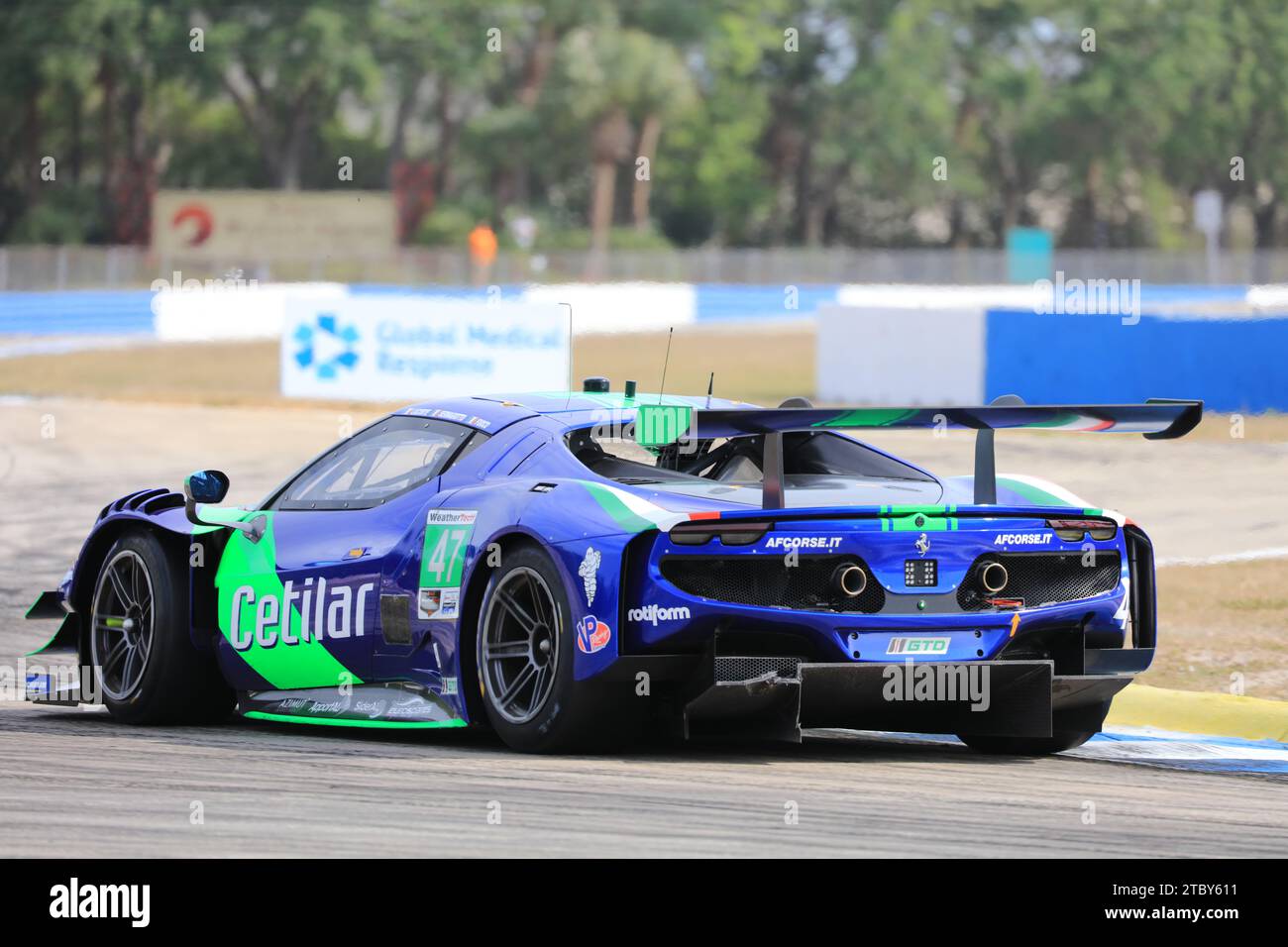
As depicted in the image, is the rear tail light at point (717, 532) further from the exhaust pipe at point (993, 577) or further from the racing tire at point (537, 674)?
the exhaust pipe at point (993, 577)

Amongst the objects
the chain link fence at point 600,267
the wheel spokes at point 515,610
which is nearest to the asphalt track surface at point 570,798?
the wheel spokes at point 515,610

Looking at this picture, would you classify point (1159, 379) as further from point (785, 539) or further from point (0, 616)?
point (785, 539)

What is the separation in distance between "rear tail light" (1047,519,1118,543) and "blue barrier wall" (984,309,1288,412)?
17.3 meters

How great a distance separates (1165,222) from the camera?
9650 cm

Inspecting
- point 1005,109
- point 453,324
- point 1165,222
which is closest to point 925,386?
point 453,324

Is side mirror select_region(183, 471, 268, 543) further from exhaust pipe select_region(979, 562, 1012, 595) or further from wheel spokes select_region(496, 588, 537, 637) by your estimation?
exhaust pipe select_region(979, 562, 1012, 595)

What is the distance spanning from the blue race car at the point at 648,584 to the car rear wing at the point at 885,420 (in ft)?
0.03

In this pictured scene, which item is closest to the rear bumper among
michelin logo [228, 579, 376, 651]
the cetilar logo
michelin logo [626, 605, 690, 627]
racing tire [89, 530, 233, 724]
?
michelin logo [626, 605, 690, 627]

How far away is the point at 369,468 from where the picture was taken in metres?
8.27

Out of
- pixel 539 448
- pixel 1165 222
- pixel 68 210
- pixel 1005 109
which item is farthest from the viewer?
pixel 1165 222

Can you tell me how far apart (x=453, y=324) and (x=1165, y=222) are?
241ft

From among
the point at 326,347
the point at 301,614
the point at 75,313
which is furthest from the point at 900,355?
the point at 75,313

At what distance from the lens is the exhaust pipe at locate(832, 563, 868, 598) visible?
7062 mm
